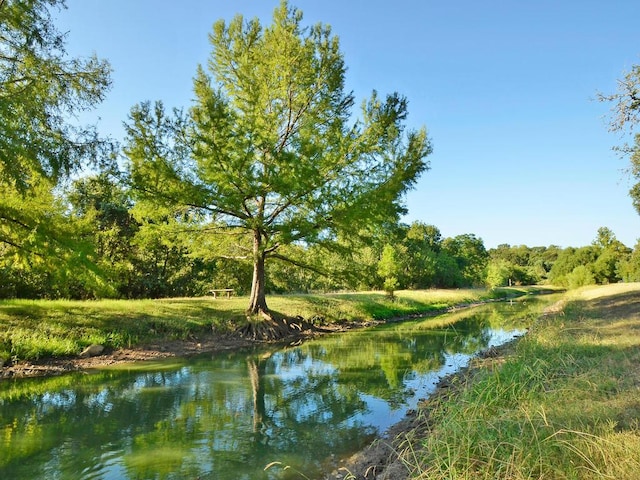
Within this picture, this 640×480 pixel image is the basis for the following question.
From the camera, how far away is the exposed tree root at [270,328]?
18484 mm

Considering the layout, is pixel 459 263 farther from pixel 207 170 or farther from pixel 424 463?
pixel 424 463

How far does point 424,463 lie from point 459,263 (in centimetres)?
8186

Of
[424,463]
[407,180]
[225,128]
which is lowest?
[424,463]

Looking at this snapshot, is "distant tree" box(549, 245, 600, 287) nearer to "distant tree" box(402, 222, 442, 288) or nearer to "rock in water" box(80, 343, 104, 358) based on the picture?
"distant tree" box(402, 222, 442, 288)

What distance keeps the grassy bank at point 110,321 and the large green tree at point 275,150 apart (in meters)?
2.34

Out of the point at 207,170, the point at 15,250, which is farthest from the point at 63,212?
the point at 207,170

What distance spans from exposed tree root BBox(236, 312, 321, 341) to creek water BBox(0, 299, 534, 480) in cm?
375

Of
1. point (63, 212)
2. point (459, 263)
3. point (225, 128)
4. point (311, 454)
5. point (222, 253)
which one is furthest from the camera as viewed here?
point (459, 263)

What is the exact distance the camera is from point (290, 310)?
2292 centimetres

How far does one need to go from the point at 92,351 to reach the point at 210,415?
23.7ft

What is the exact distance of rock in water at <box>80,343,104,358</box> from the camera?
13148 mm

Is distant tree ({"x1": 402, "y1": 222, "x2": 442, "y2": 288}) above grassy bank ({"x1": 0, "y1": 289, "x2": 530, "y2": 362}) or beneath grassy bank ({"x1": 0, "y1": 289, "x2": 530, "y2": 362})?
above

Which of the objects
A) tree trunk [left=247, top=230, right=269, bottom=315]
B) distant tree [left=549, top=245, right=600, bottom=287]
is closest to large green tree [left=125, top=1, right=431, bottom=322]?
tree trunk [left=247, top=230, right=269, bottom=315]

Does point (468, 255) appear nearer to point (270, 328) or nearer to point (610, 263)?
point (610, 263)
